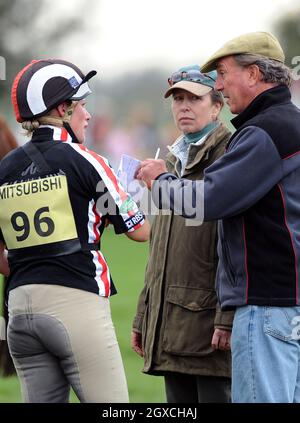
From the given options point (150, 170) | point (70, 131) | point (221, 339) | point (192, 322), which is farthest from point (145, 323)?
point (70, 131)

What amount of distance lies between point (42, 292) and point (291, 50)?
92.8 feet

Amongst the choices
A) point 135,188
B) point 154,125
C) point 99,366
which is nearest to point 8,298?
point 99,366

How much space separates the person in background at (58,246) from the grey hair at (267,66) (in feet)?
2.40

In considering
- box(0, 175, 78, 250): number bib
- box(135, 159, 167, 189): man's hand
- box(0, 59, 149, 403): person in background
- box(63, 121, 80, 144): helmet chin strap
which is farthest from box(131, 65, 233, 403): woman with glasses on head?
box(0, 175, 78, 250): number bib

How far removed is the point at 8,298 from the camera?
13.0 ft

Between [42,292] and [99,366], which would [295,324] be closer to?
[99,366]

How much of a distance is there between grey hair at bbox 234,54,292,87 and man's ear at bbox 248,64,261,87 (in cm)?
2

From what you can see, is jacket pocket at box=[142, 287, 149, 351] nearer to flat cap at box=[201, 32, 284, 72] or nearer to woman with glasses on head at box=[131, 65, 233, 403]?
woman with glasses on head at box=[131, 65, 233, 403]

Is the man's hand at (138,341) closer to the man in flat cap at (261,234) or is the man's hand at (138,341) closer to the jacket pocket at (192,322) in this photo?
the jacket pocket at (192,322)

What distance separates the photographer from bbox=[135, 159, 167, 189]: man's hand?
4012mm

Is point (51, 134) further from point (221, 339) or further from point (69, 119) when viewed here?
point (221, 339)

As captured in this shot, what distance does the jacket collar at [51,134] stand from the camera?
3.88 metres

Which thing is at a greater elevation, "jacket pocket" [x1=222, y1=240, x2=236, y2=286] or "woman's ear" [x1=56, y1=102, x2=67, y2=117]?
"woman's ear" [x1=56, y1=102, x2=67, y2=117]

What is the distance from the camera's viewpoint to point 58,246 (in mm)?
3760
